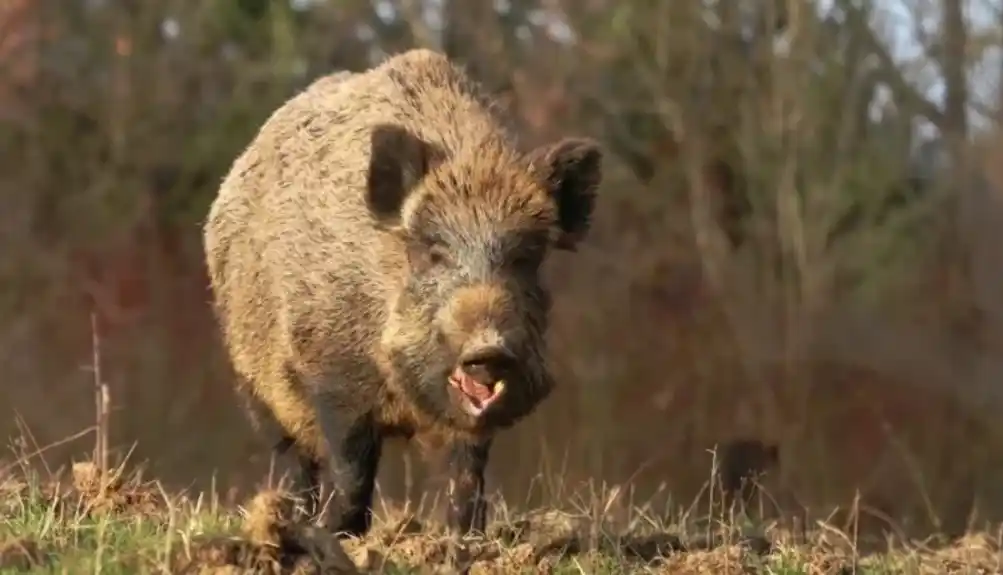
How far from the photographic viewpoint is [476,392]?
4789 mm

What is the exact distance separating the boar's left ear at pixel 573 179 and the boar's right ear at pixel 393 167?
0.44m

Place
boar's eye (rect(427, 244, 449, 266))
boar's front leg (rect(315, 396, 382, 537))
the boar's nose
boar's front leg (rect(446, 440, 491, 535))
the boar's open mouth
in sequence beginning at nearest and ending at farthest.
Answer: the boar's nose → the boar's open mouth → boar's eye (rect(427, 244, 449, 266)) → boar's front leg (rect(446, 440, 491, 535)) → boar's front leg (rect(315, 396, 382, 537))

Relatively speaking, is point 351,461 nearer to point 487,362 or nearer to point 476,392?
point 476,392

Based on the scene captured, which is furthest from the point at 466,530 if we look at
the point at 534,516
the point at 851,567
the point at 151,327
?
the point at 151,327

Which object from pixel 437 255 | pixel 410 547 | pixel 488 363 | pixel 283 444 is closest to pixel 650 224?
pixel 283 444

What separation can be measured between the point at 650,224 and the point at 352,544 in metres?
13.4

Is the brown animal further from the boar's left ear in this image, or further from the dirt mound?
the dirt mound

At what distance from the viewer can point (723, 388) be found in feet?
55.6

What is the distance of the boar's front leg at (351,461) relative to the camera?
5.62m

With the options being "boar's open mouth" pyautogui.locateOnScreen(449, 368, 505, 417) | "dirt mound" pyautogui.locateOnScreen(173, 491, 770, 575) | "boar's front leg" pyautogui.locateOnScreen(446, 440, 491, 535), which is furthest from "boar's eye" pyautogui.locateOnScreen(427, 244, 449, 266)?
"dirt mound" pyautogui.locateOnScreen(173, 491, 770, 575)

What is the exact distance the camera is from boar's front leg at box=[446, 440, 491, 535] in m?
5.40

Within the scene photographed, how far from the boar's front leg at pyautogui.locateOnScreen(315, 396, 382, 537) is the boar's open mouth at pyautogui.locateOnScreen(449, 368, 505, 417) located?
0.88 metres

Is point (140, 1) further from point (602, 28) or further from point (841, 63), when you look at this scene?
point (841, 63)

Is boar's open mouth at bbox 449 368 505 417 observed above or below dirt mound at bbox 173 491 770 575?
above
